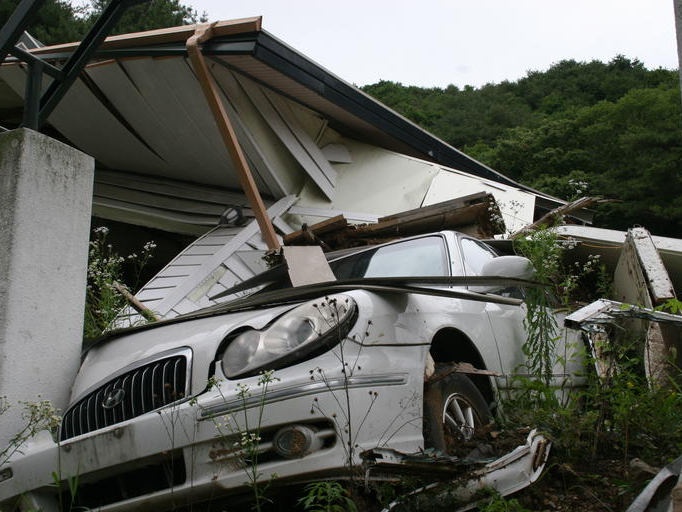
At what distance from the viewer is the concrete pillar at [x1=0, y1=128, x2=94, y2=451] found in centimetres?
336

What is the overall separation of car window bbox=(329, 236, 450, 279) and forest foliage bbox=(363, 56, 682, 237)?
243 inches

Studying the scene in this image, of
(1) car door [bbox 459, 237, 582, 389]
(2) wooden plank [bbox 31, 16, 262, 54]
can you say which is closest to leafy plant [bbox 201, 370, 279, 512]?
(1) car door [bbox 459, 237, 582, 389]

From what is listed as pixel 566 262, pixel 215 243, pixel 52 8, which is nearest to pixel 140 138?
pixel 215 243

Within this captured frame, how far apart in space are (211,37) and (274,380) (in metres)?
7.11

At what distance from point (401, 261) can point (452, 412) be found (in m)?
1.25

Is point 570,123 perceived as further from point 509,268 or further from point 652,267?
point 509,268

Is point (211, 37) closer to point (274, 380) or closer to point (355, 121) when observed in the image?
point (355, 121)

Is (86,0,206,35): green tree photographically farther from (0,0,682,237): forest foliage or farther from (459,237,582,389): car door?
(459,237,582,389): car door

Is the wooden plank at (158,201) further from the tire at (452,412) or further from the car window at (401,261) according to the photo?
the tire at (452,412)

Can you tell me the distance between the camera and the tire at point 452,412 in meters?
2.99

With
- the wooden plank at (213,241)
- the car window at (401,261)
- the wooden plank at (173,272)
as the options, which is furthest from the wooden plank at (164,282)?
the car window at (401,261)

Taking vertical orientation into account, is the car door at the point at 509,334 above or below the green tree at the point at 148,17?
below

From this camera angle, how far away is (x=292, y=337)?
2.84 metres

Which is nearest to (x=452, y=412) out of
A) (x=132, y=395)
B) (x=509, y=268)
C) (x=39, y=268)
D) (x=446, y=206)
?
(x=509, y=268)
